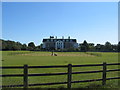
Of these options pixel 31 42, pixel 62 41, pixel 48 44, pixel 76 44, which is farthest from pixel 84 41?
pixel 31 42

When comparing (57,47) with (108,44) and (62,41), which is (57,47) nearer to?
(62,41)

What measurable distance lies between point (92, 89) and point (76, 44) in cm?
14727

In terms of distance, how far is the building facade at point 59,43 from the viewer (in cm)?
14888

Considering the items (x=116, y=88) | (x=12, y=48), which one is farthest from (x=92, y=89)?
(x=12, y=48)

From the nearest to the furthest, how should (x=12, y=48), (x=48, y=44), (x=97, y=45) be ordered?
(x=12, y=48)
(x=48, y=44)
(x=97, y=45)

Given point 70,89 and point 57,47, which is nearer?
point 70,89

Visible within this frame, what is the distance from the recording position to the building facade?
149m

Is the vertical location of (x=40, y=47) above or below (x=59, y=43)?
below

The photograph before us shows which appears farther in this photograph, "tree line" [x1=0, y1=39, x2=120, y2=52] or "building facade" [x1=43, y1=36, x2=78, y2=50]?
"building facade" [x1=43, y1=36, x2=78, y2=50]

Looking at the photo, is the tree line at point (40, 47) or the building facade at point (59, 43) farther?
the building facade at point (59, 43)

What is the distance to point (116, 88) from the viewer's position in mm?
8359

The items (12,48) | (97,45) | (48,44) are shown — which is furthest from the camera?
(97,45)

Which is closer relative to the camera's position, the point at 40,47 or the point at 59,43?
the point at 59,43

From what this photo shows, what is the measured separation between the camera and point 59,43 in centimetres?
15062
